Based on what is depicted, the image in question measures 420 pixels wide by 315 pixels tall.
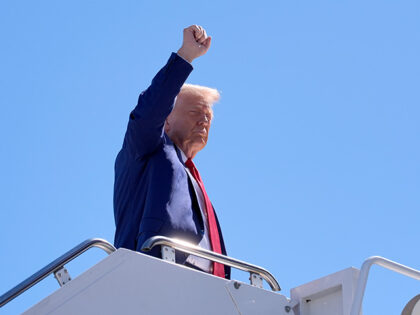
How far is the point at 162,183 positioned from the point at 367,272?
5.22 ft

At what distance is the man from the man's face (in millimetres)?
397

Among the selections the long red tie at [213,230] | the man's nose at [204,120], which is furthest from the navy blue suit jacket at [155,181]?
the man's nose at [204,120]

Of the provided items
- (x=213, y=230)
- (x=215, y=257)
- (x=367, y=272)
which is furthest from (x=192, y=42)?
(x=367, y=272)

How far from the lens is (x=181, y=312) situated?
12.7 feet

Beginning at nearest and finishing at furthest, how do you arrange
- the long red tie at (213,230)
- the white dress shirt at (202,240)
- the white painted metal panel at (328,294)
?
the white painted metal panel at (328,294)
the white dress shirt at (202,240)
the long red tie at (213,230)

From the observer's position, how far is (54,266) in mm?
3711

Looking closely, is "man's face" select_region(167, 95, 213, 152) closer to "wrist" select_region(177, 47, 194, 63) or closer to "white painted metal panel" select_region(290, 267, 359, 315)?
"wrist" select_region(177, 47, 194, 63)

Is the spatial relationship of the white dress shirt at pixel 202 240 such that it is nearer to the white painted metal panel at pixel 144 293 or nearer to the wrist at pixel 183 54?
the white painted metal panel at pixel 144 293

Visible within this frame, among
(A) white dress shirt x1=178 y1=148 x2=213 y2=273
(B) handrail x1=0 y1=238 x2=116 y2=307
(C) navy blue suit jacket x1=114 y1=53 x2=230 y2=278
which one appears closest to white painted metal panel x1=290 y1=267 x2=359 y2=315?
(A) white dress shirt x1=178 y1=148 x2=213 y2=273

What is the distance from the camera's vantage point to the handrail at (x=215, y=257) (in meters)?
4.07

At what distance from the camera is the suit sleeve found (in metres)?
4.95

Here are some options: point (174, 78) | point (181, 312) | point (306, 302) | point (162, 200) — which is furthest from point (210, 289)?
point (174, 78)

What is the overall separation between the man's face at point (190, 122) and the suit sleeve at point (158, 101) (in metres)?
0.79

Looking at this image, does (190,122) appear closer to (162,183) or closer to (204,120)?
(204,120)
